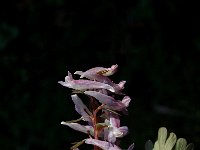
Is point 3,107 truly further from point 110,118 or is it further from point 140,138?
point 110,118

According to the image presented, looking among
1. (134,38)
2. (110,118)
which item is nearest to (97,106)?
(110,118)

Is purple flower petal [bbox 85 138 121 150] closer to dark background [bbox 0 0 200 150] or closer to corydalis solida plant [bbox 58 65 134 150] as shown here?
corydalis solida plant [bbox 58 65 134 150]

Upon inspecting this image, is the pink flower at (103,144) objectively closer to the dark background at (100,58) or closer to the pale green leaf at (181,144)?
the pale green leaf at (181,144)

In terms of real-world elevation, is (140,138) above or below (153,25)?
below

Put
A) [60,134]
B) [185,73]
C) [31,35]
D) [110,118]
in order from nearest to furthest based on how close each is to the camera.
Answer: [110,118] < [60,134] < [31,35] < [185,73]

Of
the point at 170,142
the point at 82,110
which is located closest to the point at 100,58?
the point at 170,142

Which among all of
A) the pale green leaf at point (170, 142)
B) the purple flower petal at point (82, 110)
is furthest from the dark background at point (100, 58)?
the purple flower petal at point (82, 110)

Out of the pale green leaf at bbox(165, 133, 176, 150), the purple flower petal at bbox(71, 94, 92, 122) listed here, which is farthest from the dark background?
the purple flower petal at bbox(71, 94, 92, 122)

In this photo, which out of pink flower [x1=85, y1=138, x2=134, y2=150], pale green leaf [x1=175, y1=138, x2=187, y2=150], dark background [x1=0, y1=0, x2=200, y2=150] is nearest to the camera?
pink flower [x1=85, y1=138, x2=134, y2=150]
